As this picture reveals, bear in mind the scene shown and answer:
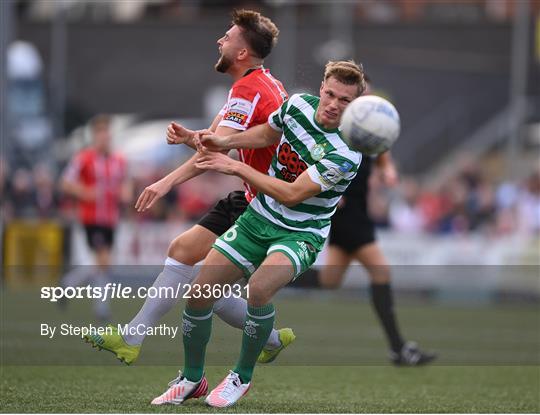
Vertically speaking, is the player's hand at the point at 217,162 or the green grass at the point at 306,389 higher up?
the player's hand at the point at 217,162

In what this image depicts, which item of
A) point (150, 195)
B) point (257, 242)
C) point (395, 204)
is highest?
point (150, 195)

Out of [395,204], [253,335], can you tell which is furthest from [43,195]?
[253,335]

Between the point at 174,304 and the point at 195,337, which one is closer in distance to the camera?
the point at 195,337

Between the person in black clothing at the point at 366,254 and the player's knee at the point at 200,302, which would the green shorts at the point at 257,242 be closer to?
the player's knee at the point at 200,302

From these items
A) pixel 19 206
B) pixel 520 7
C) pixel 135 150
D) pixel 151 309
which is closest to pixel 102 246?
pixel 19 206

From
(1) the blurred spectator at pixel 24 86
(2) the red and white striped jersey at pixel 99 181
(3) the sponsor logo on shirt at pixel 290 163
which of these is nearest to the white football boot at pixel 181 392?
(3) the sponsor logo on shirt at pixel 290 163

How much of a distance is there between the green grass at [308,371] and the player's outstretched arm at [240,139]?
1209mm

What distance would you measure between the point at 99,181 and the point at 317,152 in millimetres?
9053

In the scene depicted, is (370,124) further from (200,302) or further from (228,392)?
(228,392)

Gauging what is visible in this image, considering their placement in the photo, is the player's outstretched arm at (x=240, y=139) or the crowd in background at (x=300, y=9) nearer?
the player's outstretched arm at (x=240, y=139)

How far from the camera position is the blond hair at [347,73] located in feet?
25.4

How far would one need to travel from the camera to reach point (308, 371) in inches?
429

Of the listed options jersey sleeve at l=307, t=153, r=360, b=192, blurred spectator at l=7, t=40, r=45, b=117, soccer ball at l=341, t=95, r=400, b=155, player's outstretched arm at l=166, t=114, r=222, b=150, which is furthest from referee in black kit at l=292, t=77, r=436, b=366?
blurred spectator at l=7, t=40, r=45, b=117

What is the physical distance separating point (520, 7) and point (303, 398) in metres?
22.9
